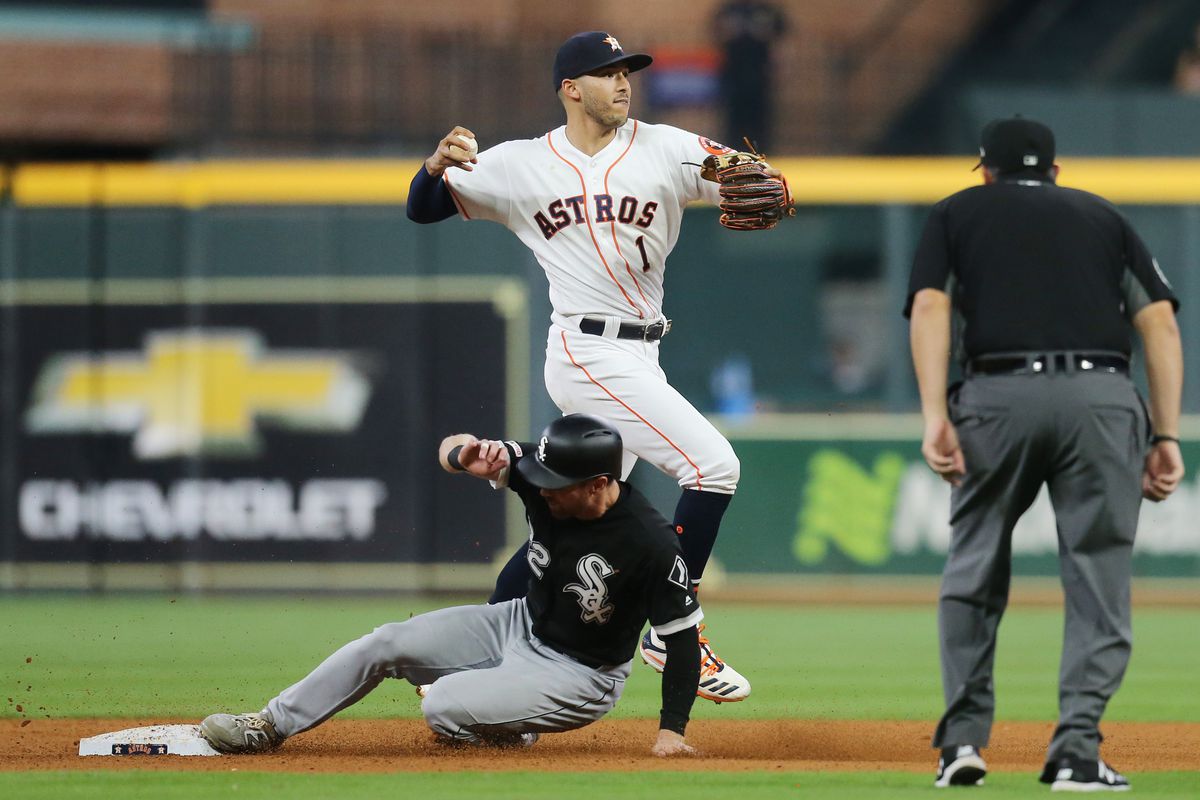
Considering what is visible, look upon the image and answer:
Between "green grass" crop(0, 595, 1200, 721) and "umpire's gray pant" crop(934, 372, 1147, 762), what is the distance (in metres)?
2.33

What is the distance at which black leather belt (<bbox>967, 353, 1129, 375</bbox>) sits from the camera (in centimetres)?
468

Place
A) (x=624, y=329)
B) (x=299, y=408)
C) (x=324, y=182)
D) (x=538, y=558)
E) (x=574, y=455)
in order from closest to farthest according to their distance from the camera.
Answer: (x=574, y=455), (x=538, y=558), (x=624, y=329), (x=299, y=408), (x=324, y=182)

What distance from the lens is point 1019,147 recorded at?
4844 millimetres

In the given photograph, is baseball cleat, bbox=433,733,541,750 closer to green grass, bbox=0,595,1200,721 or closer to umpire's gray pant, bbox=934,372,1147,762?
green grass, bbox=0,595,1200,721

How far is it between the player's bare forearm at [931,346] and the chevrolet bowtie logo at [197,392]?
9297 mm

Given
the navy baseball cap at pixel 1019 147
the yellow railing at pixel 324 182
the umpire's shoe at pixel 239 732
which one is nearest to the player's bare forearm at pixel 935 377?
the navy baseball cap at pixel 1019 147

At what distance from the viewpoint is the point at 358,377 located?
13641 mm

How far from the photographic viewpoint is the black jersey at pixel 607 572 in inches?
207

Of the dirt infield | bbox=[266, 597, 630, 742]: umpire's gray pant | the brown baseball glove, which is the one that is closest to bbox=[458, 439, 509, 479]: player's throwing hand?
bbox=[266, 597, 630, 742]: umpire's gray pant

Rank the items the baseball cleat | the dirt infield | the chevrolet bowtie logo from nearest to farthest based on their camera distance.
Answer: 1. the dirt infield
2. the baseball cleat
3. the chevrolet bowtie logo

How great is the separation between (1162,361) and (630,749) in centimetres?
220

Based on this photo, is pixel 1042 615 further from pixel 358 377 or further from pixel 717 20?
pixel 717 20

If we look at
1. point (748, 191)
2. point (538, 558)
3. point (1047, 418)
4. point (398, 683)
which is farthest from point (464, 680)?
point (398, 683)

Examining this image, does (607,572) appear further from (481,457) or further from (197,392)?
(197,392)
